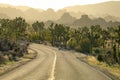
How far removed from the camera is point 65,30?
493 feet

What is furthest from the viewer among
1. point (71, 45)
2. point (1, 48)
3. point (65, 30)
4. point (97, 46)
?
point (65, 30)

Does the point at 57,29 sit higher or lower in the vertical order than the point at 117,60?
higher

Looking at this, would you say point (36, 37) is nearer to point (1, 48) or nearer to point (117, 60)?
point (117, 60)

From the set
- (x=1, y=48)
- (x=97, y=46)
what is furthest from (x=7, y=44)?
(x=97, y=46)

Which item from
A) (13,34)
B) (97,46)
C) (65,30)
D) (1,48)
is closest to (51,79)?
(1,48)

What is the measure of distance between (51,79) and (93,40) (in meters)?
94.3

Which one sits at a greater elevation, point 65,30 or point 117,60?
point 65,30

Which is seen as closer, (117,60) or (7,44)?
(7,44)

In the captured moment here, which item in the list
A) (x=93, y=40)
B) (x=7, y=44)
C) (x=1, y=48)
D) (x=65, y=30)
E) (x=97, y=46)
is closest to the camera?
(x=1, y=48)

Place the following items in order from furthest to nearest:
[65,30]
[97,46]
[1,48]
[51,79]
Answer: [65,30] → [97,46] → [1,48] → [51,79]

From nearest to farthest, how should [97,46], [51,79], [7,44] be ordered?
1. [51,79]
2. [7,44]
3. [97,46]

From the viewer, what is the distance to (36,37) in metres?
154

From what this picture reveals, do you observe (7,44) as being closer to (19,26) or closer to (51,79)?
(51,79)

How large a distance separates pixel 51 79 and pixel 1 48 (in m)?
33.1
